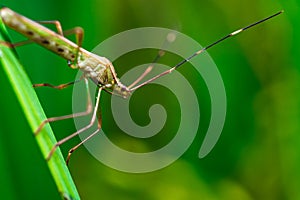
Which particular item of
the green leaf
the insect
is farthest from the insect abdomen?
the green leaf

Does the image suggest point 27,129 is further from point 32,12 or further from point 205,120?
point 205,120

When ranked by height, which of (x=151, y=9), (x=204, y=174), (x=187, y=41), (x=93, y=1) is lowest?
(x=204, y=174)

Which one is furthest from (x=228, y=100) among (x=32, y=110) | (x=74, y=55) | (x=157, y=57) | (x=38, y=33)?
(x=32, y=110)

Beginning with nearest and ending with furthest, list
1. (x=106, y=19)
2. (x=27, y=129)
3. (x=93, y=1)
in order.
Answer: (x=27, y=129), (x=93, y=1), (x=106, y=19)

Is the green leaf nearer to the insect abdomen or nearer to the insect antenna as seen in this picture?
the insect abdomen

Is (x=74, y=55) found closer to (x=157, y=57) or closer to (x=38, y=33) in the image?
(x=38, y=33)

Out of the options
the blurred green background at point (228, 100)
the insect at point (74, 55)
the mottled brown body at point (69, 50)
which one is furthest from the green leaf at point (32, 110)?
the blurred green background at point (228, 100)

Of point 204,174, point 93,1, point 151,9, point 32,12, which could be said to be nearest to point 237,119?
point 204,174
